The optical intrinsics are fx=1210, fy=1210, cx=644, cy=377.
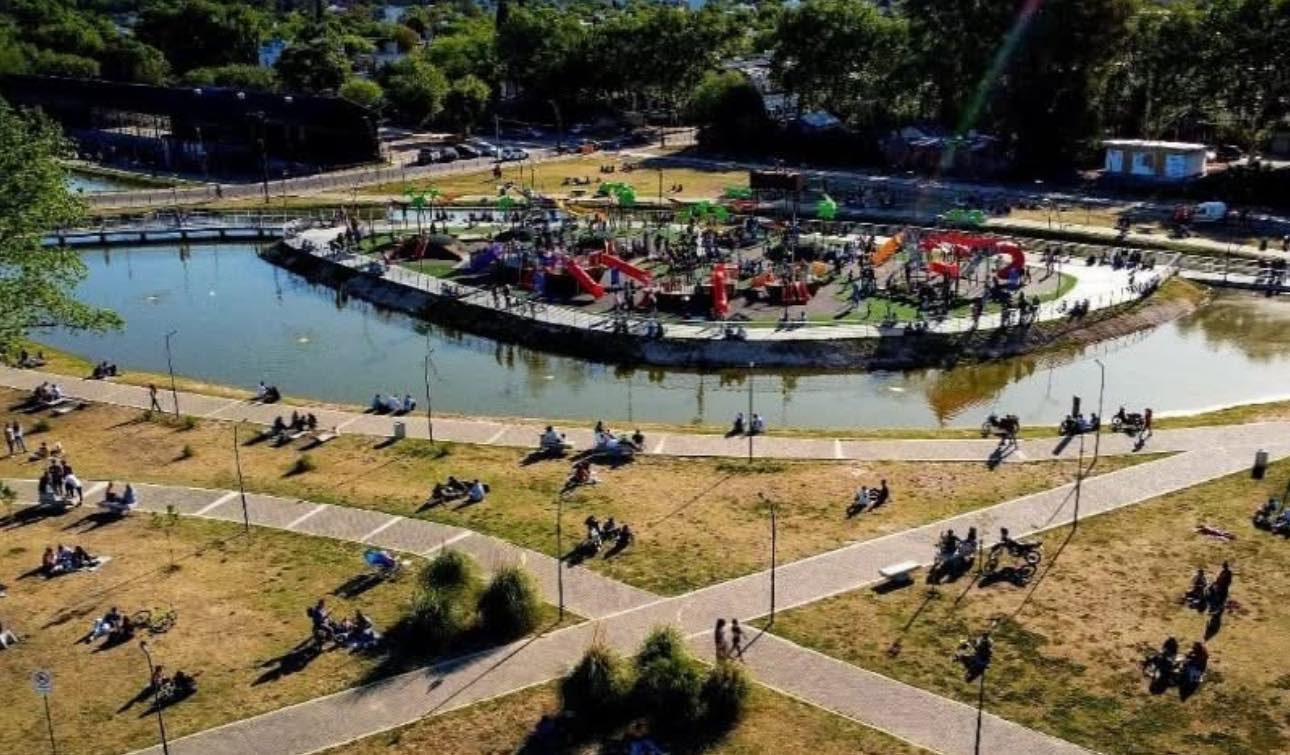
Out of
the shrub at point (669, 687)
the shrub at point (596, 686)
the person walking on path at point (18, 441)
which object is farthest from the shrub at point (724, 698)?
the person walking on path at point (18, 441)

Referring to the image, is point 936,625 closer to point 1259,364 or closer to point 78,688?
point 78,688

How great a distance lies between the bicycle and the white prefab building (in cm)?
7025

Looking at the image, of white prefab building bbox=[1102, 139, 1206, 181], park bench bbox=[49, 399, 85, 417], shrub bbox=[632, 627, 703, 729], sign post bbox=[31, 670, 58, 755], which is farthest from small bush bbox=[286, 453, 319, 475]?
white prefab building bbox=[1102, 139, 1206, 181]

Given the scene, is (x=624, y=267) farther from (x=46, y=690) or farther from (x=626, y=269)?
(x=46, y=690)

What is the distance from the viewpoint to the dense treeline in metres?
82.6

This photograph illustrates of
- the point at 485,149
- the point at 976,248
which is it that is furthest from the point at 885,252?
the point at 485,149

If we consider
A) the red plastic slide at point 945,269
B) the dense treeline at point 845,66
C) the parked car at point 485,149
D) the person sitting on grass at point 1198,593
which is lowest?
the person sitting on grass at point 1198,593

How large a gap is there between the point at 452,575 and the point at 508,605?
1.64m

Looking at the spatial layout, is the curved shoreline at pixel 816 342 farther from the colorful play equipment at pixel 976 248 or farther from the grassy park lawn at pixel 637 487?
the grassy park lawn at pixel 637 487

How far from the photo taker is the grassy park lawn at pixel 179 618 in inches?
961

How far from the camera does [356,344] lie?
55.3 meters

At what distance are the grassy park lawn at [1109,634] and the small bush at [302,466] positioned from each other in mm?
17110

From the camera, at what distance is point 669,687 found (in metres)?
23.5

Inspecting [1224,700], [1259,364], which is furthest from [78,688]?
[1259,364]
